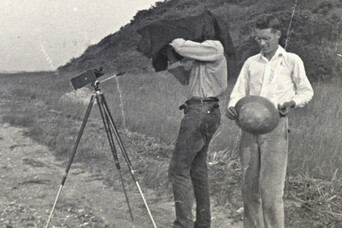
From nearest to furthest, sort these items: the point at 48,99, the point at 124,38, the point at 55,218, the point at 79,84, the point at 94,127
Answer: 1. the point at 79,84
2. the point at 55,218
3. the point at 94,127
4. the point at 48,99
5. the point at 124,38

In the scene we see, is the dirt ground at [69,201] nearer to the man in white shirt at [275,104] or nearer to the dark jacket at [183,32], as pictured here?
the man in white shirt at [275,104]

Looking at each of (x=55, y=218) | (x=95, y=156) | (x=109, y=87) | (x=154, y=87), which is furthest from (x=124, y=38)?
(x=55, y=218)

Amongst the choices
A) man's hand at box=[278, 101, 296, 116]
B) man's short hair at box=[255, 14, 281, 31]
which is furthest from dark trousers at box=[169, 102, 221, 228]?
man's short hair at box=[255, 14, 281, 31]

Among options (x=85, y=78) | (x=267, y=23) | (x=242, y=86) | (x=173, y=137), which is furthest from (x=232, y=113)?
(x=173, y=137)

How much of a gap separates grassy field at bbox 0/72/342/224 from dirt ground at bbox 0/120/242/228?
41 cm

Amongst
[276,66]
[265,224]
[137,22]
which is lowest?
[265,224]

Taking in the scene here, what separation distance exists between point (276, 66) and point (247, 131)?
606mm

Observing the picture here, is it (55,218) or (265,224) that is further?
(55,218)

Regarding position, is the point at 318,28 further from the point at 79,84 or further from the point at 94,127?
the point at 79,84

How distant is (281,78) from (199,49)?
0.78m

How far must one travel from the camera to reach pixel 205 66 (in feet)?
13.5

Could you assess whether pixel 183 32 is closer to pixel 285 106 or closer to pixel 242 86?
pixel 242 86

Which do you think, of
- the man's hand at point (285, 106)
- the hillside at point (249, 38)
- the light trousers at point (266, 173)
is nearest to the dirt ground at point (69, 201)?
the light trousers at point (266, 173)

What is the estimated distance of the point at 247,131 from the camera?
3.72 meters
